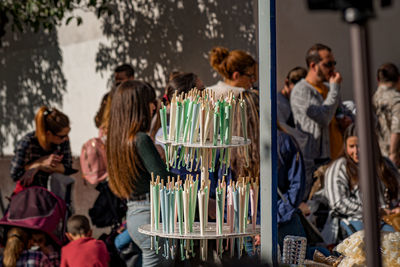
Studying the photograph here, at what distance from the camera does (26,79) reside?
30.7 feet

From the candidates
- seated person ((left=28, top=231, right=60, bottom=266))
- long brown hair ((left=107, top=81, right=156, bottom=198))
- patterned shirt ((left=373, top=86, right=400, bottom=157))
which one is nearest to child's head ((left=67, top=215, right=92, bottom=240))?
seated person ((left=28, top=231, right=60, bottom=266))

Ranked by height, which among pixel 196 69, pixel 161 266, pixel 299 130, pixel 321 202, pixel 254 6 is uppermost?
pixel 254 6

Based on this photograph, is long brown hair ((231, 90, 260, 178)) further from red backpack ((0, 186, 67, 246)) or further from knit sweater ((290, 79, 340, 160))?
knit sweater ((290, 79, 340, 160))

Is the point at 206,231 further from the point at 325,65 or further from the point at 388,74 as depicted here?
the point at 388,74

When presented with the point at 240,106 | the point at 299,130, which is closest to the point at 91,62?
the point at 299,130

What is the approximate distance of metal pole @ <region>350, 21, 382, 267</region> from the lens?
2076mm

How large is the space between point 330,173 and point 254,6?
182 centimetres

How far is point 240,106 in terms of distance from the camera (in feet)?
13.0

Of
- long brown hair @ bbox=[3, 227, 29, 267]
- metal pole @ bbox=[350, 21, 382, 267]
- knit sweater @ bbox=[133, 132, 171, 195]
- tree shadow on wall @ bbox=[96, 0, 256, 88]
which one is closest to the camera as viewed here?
metal pole @ bbox=[350, 21, 382, 267]

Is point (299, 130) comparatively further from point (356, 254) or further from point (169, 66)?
point (356, 254)

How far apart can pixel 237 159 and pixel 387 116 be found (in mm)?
3089

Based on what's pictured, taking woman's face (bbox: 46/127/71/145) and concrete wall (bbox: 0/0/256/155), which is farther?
concrete wall (bbox: 0/0/256/155)

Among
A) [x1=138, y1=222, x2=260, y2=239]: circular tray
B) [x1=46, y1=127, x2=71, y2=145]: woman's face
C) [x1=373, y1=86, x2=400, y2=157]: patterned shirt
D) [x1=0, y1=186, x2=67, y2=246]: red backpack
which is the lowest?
[x1=138, y1=222, x2=260, y2=239]: circular tray

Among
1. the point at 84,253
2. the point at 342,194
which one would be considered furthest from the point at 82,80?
the point at 342,194
